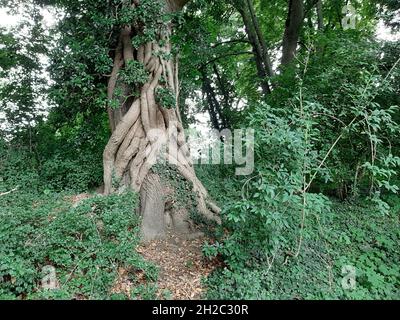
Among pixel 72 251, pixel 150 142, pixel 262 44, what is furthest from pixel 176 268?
pixel 262 44

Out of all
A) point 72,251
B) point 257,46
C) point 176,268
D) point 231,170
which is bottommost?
point 176,268

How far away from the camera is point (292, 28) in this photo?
751 cm

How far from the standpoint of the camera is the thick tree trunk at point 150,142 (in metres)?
4.32

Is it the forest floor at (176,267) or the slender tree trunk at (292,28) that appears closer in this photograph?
the forest floor at (176,267)

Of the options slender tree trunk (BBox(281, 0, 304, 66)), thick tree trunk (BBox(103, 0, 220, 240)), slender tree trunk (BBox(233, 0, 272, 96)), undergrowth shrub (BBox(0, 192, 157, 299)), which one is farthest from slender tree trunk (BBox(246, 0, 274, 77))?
undergrowth shrub (BBox(0, 192, 157, 299))

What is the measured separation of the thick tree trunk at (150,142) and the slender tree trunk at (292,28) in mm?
3876

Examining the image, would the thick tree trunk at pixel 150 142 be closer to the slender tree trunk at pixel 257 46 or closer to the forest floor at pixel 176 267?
the forest floor at pixel 176 267

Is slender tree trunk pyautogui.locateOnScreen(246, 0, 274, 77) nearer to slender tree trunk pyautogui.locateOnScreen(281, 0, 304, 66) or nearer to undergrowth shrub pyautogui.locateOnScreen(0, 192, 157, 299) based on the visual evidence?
slender tree trunk pyautogui.locateOnScreen(281, 0, 304, 66)

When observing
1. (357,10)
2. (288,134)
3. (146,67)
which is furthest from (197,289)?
(357,10)

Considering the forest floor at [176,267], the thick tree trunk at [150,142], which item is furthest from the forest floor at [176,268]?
the thick tree trunk at [150,142]

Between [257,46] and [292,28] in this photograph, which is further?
[257,46]

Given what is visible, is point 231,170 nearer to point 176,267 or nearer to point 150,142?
point 150,142

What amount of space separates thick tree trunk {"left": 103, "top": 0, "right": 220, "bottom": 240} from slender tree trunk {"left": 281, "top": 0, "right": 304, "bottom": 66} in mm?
3876

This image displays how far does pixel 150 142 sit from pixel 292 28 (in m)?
5.37
